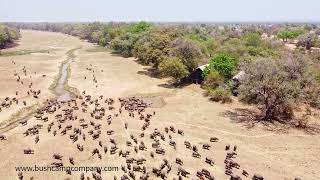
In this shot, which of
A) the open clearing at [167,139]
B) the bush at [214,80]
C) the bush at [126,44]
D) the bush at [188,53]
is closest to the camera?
the open clearing at [167,139]

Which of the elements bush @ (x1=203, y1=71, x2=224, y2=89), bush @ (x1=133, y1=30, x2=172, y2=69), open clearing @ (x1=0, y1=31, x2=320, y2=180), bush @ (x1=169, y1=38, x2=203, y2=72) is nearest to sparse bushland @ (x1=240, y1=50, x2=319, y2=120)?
open clearing @ (x1=0, y1=31, x2=320, y2=180)

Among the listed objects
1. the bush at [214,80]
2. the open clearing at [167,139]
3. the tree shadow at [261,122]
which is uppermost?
the bush at [214,80]

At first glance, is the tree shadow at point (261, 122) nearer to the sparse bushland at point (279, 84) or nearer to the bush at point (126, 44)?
the sparse bushland at point (279, 84)

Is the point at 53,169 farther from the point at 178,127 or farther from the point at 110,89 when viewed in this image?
the point at 110,89

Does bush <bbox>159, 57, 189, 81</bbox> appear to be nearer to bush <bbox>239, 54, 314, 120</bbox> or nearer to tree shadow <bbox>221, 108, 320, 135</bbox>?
tree shadow <bbox>221, 108, 320, 135</bbox>

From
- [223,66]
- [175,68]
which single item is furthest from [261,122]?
[175,68]

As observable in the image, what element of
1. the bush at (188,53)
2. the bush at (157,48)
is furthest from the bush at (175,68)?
the bush at (157,48)

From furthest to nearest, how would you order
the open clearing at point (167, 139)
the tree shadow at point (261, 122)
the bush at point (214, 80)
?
the bush at point (214, 80)
the tree shadow at point (261, 122)
the open clearing at point (167, 139)
